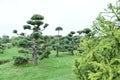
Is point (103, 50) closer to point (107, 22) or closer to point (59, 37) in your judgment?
point (107, 22)

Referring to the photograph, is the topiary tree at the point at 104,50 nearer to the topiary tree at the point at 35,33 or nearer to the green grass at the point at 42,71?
the green grass at the point at 42,71

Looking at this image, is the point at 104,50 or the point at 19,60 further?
the point at 19,60

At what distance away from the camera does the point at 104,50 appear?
370 inches

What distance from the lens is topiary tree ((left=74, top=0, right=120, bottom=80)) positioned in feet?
28.5

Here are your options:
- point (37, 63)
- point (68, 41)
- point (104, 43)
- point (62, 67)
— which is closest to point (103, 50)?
point (104, 43)

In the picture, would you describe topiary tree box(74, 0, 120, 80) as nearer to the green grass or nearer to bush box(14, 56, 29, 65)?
the green grass

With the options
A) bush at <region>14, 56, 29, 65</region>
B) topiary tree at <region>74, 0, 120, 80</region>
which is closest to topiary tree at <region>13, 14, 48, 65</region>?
bush at <region>14, 56, 29, 65</region>

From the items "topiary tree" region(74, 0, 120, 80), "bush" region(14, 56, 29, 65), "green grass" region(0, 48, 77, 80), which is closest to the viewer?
"topiary tree" region(74, 0, 120, 80)

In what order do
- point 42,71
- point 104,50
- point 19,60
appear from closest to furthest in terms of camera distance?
point 104,50 < point 42,71 < point 19,60

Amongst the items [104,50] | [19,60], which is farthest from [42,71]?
[104,50]

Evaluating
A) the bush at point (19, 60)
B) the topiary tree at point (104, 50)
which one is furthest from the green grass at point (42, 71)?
the topiary tree at point (104, 50)

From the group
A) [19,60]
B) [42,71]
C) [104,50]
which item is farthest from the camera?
[19,60]

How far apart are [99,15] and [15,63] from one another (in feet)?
78.6

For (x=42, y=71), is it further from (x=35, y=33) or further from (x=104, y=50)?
(x=104, y=50)
